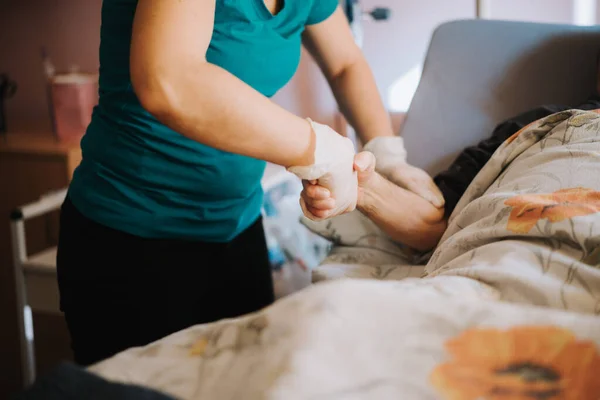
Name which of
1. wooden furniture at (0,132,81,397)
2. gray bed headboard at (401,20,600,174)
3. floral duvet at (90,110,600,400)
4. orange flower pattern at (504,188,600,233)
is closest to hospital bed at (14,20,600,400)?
floral duvet at (90,110,600,400)

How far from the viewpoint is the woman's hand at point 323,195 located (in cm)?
91

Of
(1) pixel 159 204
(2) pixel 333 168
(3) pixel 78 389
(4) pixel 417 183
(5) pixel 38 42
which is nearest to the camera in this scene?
(3) pixel 78 389

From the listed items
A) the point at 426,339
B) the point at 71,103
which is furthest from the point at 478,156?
the point at 71,103

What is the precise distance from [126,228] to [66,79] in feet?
3.85

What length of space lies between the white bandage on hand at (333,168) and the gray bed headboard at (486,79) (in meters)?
0.46

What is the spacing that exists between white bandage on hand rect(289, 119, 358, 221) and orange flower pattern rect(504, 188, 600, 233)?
213 millimetres

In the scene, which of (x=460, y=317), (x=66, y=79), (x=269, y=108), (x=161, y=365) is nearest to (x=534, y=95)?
(x=269, y=108)

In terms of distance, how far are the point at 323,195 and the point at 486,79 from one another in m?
0.61

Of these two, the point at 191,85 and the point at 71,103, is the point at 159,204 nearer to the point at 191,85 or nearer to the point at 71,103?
the point at 191,85

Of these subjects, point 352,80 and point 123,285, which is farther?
point 352,80

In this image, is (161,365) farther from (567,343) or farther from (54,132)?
(54,132)

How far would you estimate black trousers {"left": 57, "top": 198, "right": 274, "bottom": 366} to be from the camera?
1023 millimetres

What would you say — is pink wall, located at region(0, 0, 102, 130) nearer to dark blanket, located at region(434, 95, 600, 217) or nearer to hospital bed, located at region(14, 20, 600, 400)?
dark blanket, located at region(434, 95, 600, 217)

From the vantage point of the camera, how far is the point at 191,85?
69cm
